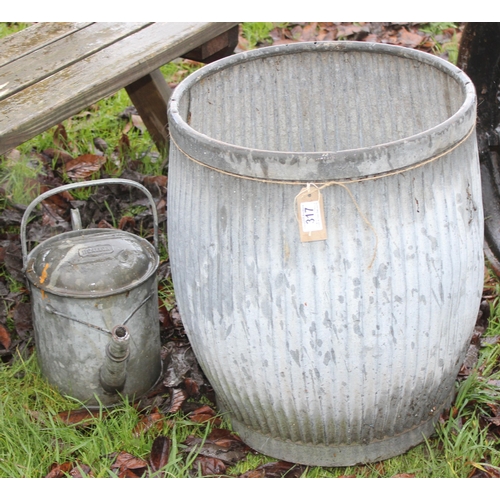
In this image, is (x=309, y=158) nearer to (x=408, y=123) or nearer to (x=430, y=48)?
(x=408, y=123)

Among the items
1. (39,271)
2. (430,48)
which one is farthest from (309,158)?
(430,48)

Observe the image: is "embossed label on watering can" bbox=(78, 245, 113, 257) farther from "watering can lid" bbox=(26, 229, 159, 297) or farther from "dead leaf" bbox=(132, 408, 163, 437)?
"dead leaf" bbox=(132, 408, 163, 437)

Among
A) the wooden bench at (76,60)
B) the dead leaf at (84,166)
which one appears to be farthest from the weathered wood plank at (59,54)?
the dead leaf at (84,166)

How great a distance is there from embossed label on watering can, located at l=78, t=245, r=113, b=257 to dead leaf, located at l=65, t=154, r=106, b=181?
1.08 meters

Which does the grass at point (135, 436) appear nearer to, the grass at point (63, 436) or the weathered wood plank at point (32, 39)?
the grass at point (63, 436)

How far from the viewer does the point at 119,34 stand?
286 cm

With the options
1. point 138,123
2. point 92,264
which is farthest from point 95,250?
point 138,123

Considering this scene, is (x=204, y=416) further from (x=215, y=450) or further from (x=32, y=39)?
(x=32, y=39)

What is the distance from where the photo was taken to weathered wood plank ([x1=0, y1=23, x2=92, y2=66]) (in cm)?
276

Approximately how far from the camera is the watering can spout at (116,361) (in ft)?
7.60

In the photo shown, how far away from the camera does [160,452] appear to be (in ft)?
7.68

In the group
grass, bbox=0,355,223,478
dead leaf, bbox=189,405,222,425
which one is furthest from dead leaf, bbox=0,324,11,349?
dead leaf, bbox=189,405,222,425

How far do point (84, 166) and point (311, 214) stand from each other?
78.6 inches

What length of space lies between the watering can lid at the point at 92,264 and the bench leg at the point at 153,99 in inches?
40.9
